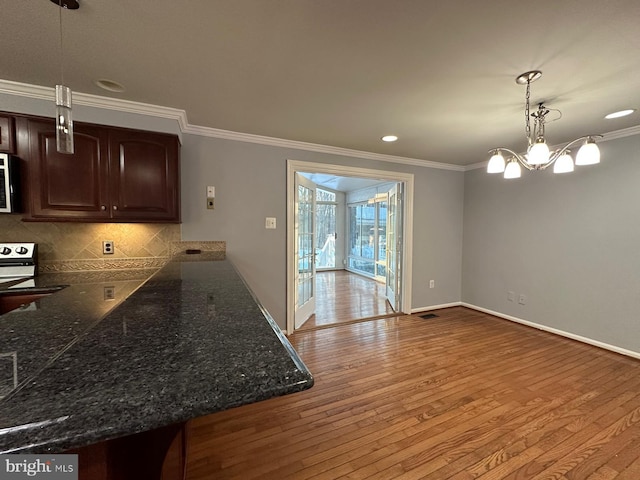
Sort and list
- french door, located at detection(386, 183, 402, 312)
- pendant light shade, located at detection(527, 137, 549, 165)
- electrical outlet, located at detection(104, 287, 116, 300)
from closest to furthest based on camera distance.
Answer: electrical outlet, located at detection(104, 287, 116, 300)
pendant light shade, located at detection(527, 137, 549, 165)
french door, located at detection(386, 183, 402, 312)

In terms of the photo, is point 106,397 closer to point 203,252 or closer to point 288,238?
point 203,252

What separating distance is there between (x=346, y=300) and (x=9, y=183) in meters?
4.24

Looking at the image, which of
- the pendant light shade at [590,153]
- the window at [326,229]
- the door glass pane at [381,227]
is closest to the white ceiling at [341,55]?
the pendant light shade at [590,153]

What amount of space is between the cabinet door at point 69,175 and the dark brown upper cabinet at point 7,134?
0.32 ft

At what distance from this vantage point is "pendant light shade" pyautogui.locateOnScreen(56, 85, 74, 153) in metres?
1.17

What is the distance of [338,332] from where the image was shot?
11.2 ft

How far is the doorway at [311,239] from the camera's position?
327 cm

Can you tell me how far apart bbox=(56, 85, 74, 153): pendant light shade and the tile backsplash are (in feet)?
4.50

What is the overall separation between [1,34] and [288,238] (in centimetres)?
248

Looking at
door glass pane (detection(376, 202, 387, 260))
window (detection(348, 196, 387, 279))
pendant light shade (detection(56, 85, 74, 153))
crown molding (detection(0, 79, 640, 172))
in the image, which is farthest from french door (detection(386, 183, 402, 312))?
pendant light shade (detection(56, 85, 74, 153))

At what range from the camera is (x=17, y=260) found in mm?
2018

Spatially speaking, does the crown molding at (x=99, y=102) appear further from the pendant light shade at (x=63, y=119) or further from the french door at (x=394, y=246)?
the french door at (x=394, y=246)

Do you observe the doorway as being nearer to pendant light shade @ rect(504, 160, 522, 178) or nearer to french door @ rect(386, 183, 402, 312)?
french door @ rect(386, 183, 402, 312)

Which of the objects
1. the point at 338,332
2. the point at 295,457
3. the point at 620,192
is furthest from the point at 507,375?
the point at 620,192
